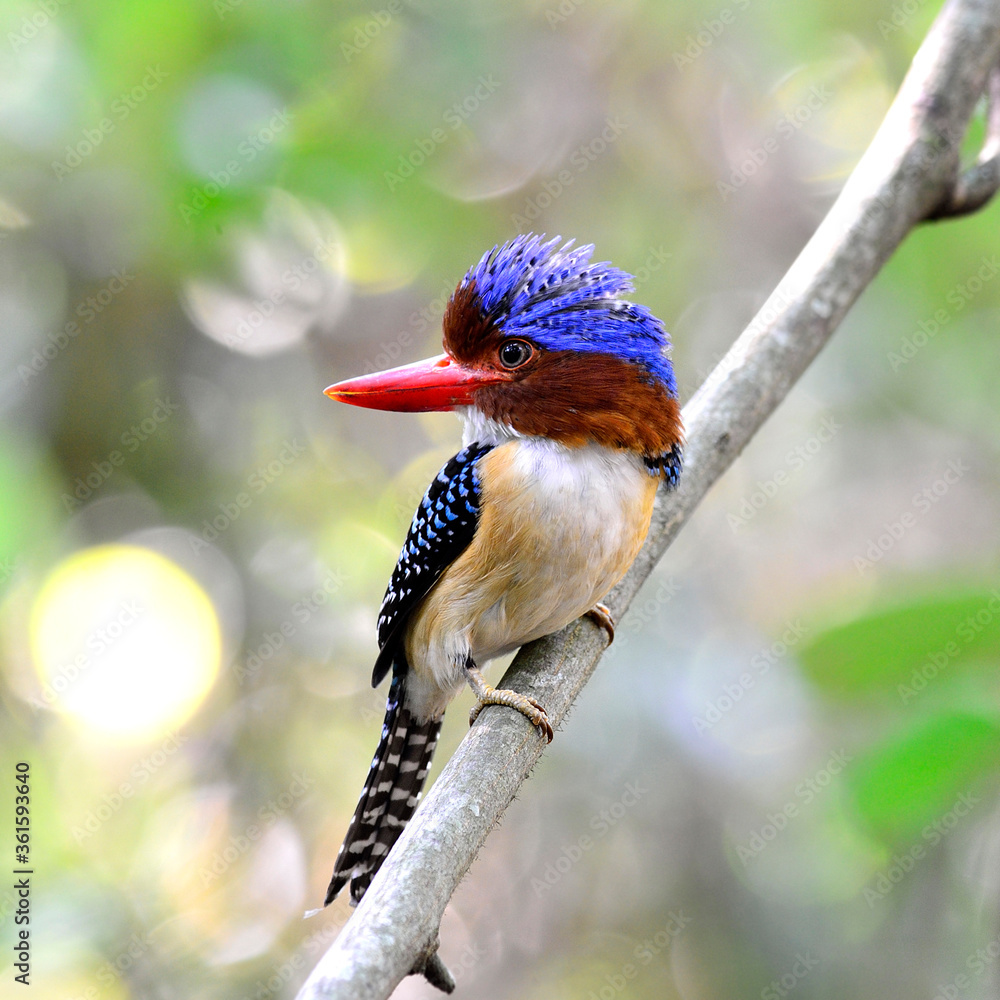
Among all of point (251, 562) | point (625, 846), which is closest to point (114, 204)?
point (251, 562)

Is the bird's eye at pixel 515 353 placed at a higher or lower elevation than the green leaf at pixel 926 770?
higher

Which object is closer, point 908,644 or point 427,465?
point 908,644

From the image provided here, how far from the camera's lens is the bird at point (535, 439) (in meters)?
2.19

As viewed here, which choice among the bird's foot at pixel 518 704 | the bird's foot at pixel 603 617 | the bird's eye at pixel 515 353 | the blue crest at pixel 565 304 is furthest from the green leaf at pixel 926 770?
the bird's eye at pixel 515 353

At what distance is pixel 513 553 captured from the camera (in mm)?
2223

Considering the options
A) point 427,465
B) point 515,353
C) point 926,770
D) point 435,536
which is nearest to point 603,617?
point 435,536

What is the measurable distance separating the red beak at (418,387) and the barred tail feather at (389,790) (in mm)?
786

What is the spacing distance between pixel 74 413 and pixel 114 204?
0.79m

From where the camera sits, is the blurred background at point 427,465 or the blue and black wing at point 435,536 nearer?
the blue and black wing at point 435,536

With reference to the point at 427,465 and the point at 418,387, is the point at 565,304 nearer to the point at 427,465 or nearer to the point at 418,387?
the point at 418,387

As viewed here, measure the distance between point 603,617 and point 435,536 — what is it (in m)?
0.47

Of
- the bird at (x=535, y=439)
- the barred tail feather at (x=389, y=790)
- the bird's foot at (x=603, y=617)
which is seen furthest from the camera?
the barred tail feather at (x=389, y=790)

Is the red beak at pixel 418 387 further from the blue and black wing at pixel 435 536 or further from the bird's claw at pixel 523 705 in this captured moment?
the bird's claw at pixel 523 705

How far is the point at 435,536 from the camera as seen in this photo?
2.38m
